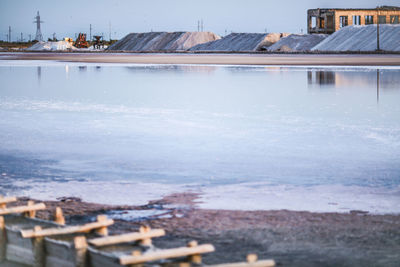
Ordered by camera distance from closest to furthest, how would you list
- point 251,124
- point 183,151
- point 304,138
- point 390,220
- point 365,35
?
1. point 390,220
2. point 183,151
3. point 304,138
4. point 251,124
5. point 365,35

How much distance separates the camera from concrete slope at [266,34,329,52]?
94.6 meters

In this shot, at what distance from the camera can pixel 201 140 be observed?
38.8 ft

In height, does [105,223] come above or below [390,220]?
above

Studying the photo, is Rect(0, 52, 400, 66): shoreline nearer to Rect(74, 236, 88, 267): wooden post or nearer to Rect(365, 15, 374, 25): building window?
Rect(365, 15, 374, 25): building window

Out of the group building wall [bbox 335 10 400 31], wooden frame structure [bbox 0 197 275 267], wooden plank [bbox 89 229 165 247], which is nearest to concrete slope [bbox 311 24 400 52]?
building wall [bbox 335 10 400 31]

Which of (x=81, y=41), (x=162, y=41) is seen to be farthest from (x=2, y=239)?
(x=162, y=41)

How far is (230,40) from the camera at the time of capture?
126 meters

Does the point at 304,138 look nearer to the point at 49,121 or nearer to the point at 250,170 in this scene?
the point at 250,170

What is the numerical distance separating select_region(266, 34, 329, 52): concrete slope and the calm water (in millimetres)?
73953

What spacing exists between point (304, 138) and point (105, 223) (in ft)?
24.1

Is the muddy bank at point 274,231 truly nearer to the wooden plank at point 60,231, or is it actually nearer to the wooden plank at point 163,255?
the wooden plank at point 60,231

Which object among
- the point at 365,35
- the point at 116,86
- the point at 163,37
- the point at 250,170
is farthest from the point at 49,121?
the point at 163,37

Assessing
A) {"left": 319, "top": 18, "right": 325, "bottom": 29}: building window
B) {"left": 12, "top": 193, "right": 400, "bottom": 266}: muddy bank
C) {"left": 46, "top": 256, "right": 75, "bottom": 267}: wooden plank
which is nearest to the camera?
{"left": 46, "top": 256, "right": 75, "bottom": 267}: wooden plank

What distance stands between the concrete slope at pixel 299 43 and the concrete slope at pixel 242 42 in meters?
11.5
